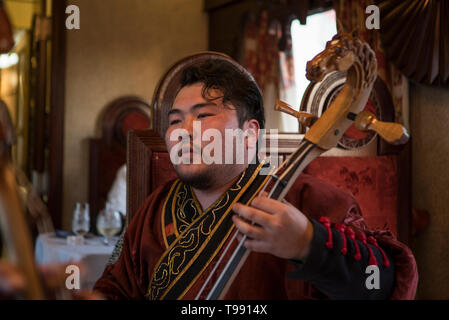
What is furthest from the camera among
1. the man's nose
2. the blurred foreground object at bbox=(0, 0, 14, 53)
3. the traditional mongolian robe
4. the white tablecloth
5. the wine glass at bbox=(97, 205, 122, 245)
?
the wine glass at bbox=(97, 205, 122, 245)

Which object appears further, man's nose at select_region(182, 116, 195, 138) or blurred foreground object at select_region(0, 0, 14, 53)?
man's nose at select_region(182, 116, 195, 138)

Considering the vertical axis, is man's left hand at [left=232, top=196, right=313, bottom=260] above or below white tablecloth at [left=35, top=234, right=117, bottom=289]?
above

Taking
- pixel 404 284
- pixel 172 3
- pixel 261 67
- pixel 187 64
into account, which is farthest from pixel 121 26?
pixel 404 284

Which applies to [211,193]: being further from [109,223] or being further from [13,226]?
[109,223]

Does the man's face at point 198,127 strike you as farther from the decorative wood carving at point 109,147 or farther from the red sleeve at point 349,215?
the decorative wood carving at point 109,147

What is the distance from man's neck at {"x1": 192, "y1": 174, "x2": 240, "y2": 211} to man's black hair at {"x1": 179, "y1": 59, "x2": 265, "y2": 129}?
9 centimetres

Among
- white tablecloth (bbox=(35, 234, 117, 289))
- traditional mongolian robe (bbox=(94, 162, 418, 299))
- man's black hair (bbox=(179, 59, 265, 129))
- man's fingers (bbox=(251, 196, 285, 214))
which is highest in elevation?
man's black hair (bbox=(179, 59, 265, 129))

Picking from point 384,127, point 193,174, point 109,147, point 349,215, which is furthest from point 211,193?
point 109,147

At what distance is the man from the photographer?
0.46m

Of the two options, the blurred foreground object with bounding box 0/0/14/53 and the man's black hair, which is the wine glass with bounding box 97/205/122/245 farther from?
the blurred foreground object with bounding box 0/0/14/53

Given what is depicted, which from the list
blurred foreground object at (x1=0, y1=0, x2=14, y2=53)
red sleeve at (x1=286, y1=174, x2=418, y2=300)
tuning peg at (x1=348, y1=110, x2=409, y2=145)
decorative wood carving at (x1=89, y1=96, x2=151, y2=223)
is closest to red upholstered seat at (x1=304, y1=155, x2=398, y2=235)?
red sleeve at (x1=286, y1=174, x2=418, y2=300)

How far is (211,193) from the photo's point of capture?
0.69 m

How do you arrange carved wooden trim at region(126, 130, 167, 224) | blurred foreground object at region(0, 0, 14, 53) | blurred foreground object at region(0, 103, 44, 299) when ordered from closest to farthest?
blurred foreground object at region(0, 103, 44, 299) → blurred foreground object at region(0, 0, 14, 53) → carved wooden trim at region(126, 130, 167, 224)
